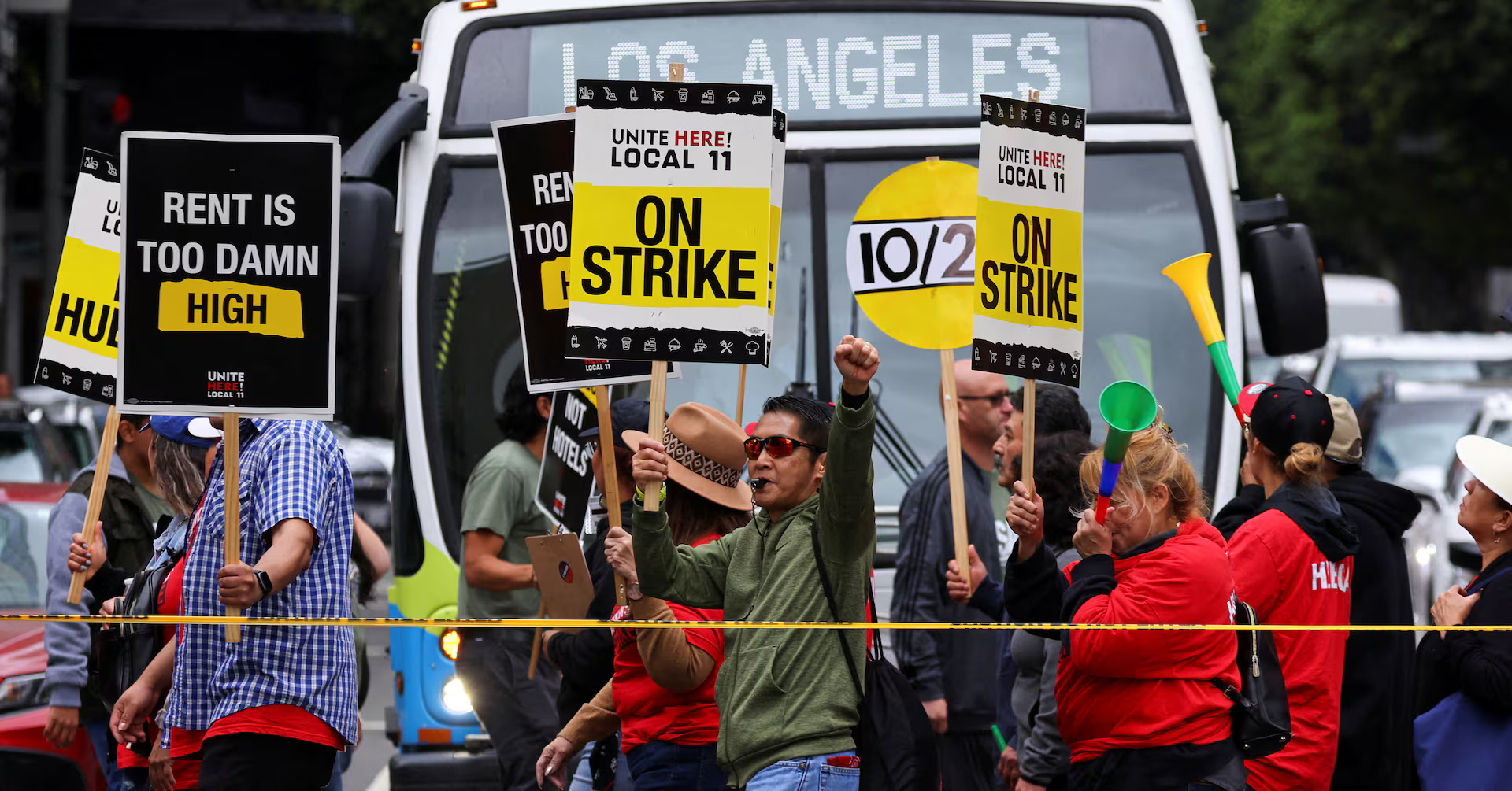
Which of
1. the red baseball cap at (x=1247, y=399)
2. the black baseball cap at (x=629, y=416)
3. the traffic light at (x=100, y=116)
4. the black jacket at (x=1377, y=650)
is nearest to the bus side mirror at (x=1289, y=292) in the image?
the red baseball cap at (x=1247, y=399)

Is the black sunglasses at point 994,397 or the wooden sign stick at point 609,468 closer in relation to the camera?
the wooden sign stick at point 609,468

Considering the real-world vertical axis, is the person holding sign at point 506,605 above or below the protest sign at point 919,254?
below

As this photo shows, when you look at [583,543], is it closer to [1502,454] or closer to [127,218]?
[127,218]

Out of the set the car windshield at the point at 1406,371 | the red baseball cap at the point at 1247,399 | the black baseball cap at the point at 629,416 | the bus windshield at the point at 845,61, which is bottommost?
the car windshield at the point at 1406,371

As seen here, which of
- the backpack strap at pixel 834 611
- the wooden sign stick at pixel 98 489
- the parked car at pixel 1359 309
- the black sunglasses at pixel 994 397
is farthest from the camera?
the parked car at pixel 1359 309

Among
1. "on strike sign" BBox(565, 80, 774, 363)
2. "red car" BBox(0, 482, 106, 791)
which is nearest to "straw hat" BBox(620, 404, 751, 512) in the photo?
"on strike sign" BBox(565, 80, 774, 363)

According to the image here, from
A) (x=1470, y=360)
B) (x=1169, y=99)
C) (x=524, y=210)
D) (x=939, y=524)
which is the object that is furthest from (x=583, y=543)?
(x=1470, y=360)

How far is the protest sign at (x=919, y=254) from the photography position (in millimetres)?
6141

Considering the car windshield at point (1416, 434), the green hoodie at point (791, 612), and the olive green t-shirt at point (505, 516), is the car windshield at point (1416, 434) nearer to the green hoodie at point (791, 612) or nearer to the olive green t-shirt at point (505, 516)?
the olive green t-shirt at point (505, 516)

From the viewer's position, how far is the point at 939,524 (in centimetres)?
645

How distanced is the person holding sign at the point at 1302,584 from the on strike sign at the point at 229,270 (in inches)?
95.6

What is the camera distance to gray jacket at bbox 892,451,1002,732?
6441 millimetres

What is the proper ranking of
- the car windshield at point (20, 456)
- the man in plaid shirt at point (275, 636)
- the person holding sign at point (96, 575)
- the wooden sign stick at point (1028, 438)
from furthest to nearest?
the car windshield at point (20, 456)
the person holding sign at point (96, 575)
the wooden sign stick at point (1028, 438)
the man in plaid shirt at point (275, 636)

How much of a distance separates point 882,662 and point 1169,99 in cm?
336
